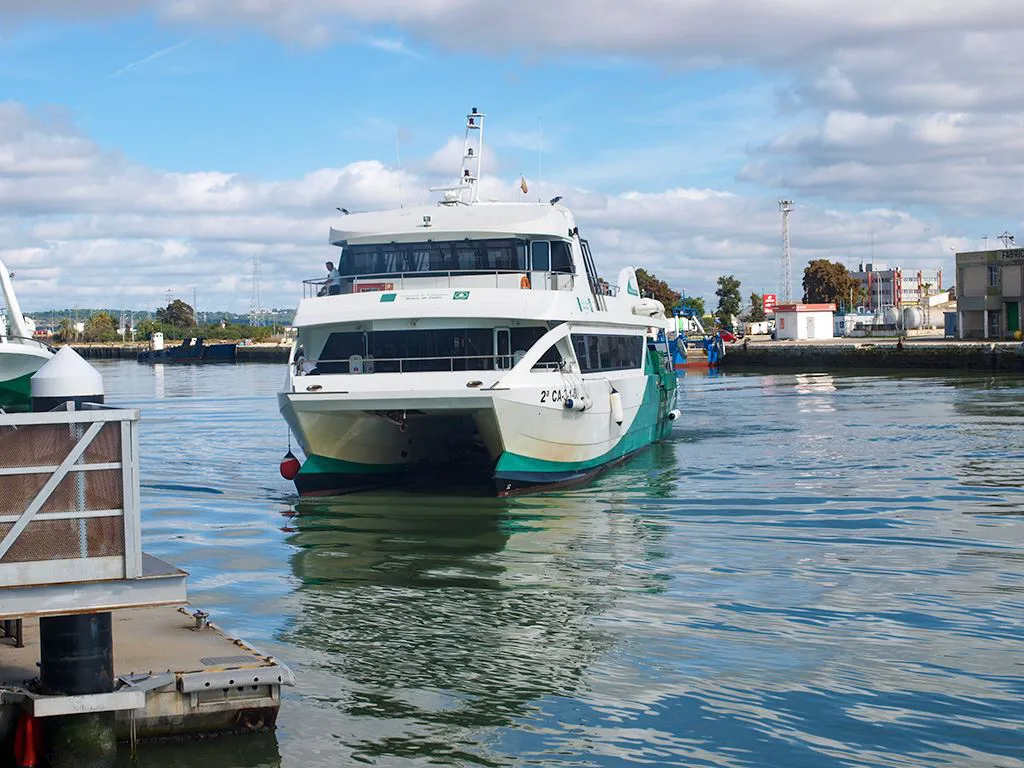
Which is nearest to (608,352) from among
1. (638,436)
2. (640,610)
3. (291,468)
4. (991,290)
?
(638,436)

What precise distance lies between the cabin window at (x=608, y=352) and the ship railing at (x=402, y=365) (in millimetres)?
1117

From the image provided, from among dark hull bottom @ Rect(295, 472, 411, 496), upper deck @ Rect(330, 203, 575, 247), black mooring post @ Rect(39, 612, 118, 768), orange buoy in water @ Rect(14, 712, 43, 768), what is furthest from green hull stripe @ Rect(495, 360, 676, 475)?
orange buoy in water @ Rect(14, 712, 43, 768)

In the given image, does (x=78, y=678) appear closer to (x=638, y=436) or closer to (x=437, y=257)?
(x=437, y=257)

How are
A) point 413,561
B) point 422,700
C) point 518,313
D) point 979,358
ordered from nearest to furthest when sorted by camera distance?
point 422,700, point 413,561, point 518,313, point 979,358

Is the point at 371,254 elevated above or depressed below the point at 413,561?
above

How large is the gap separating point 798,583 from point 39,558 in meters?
8.41

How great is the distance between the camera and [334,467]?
67.5 ft

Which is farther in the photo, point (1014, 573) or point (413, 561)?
point (413, 561)

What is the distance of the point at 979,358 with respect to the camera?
59344 millimetres

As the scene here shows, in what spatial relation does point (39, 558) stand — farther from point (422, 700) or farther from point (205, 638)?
point (422, 700)

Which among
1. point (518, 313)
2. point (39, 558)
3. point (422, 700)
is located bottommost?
point (422, 700)

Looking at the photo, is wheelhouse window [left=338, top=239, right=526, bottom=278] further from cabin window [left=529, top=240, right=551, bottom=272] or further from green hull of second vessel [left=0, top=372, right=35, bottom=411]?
green hull of second vessel [left=0, top=372, right=35, bottom=411]

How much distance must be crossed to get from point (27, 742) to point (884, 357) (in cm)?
6238

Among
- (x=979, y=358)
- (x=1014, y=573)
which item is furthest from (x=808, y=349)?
(x=1014, y=573)
